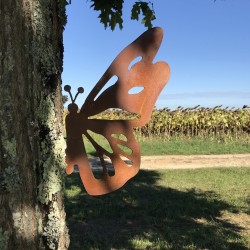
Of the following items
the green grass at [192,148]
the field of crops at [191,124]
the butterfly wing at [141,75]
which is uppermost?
the butterfly wing at [141,75]

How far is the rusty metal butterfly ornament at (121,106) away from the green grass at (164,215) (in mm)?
3119

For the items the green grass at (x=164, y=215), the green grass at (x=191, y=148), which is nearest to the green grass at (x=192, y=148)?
the green grass at (x=191, y=148)

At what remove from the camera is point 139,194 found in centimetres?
771

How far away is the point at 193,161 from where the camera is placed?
1256cm

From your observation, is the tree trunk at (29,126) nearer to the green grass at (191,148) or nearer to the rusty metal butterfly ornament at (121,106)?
the rusty metal butterfly ornament at (121,106)

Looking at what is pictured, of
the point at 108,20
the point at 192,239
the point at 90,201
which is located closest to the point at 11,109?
the point at 108,20

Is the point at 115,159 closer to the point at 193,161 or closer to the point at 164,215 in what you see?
the point at 164,215

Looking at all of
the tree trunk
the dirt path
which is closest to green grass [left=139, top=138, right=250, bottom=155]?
the dirt path

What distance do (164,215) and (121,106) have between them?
459 centimetres

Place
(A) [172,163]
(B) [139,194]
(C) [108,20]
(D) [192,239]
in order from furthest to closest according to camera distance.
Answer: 1. (A) [172,163]
2. (B) [139,194]
3. (D) [192,239]
4. (C) [108,20]

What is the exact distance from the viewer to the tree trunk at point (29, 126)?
123 cm

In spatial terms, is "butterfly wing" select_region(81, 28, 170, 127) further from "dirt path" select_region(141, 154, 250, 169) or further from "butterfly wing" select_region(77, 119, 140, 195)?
"dirt path" select_region(141, 154, 250, 169)

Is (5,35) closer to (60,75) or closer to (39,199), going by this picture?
(60,75)

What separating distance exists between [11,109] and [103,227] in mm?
4485
